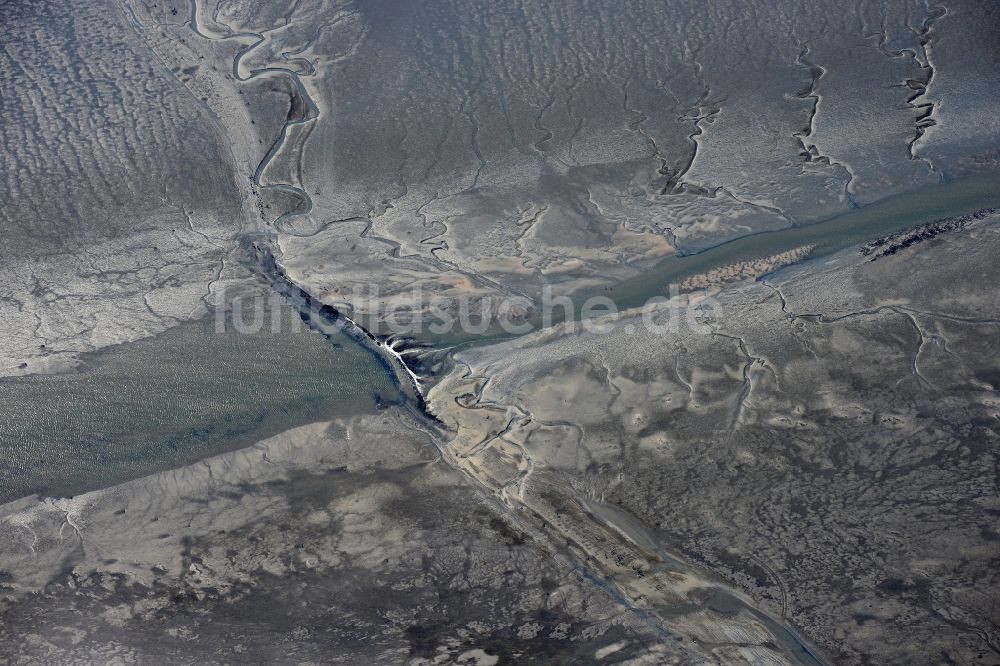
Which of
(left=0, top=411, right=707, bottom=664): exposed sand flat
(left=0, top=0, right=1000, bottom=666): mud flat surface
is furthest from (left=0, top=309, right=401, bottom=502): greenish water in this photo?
(left=0, top=411, right=707, bottom=664): exposed sand flat

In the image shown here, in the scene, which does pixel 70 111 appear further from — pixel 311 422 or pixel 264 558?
pixel 264 558

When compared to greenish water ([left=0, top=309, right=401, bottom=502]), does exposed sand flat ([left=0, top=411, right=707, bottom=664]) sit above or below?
below

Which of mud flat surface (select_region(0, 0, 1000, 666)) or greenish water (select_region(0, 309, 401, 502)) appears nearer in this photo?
mud flat surface (select_region(0, 0, 1000, 666))

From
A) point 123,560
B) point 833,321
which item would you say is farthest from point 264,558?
point 833,321

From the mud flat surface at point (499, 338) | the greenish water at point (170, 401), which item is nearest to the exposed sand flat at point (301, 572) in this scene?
the mud flat surface at point (499, 338)

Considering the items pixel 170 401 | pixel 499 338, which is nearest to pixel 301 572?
pixel 170 401

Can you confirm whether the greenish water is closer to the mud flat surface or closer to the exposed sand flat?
the mud flat surface

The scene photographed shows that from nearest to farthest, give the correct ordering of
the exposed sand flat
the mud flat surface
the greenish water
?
the exposed sand flat < the mud flat surface < the greenish water

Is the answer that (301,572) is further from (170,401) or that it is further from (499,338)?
(499,338)
